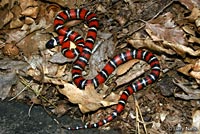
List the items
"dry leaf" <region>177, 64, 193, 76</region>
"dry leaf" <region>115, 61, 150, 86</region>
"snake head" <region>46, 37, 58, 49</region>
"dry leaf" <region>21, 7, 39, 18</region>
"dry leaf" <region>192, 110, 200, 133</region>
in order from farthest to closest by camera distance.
Answer: "dry leaf" <region>21, 7, 39, 18</region>
"snake head" <region>46, 37, 58, 49</region>
"dry leaf" <region>115, 61, 150, 86</region>
"dry leaf" <region>177, 64, 193, 76</region>
"dry leaf" <region>192, 110, 200, 133</region>

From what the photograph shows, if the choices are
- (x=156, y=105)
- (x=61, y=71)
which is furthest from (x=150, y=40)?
(x=61, y=71)

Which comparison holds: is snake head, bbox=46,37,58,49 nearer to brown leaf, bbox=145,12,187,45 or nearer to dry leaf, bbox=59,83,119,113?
dry leaf, bbox=59,83,119,113

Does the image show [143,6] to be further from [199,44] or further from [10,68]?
[10,68]

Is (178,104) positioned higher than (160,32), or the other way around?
(160,32)

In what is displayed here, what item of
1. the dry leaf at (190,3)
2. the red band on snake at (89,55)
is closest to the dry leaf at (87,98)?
the red band on snake at (89,55)

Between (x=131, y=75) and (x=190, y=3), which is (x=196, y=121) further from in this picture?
(x=190, y=3)

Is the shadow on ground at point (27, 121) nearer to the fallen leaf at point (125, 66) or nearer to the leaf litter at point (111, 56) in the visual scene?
the leaf litter at point (111, 56)

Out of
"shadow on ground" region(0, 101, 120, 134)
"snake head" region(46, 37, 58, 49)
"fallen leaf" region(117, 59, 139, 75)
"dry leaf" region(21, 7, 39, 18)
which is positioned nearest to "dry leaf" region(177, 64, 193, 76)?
"fallen leaf" region(117, 59, 139, 75)
